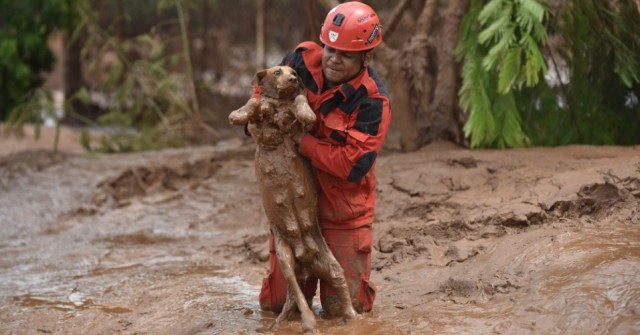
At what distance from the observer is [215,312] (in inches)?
174

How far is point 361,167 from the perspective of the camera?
389cm

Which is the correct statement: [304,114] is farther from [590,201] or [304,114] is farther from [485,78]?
[485,78]

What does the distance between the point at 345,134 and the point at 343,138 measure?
0.03 meters

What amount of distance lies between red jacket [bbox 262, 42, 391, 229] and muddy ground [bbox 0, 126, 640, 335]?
0.61 meters

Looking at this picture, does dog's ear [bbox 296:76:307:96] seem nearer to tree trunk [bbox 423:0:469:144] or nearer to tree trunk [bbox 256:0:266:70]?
tree trunk [bbox 423:0:469:144]

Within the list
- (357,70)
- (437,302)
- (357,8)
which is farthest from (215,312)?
(357,8)

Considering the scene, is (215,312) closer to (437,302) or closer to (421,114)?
(437,302)

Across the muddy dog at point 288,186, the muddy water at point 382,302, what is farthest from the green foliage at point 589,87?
the muddy dog at point 288,186

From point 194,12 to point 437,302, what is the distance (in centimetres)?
1052

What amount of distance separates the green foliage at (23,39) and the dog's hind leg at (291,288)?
8.67m

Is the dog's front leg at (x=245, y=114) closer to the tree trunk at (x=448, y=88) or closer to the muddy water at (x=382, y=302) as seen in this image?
the muddy water at (x=382, y=302)

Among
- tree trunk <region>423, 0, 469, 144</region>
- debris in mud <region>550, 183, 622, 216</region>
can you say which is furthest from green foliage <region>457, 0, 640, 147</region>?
debris in mud <region>550, 183, 622, 216</region>

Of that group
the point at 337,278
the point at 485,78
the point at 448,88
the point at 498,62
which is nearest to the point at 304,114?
the point at 337,278

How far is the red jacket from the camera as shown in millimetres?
3896
